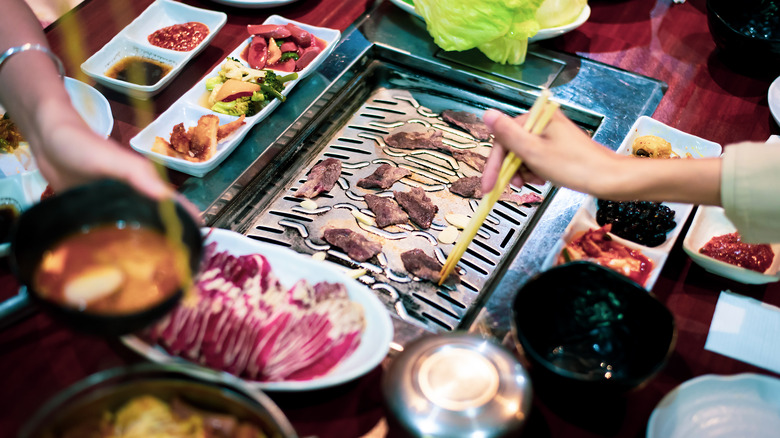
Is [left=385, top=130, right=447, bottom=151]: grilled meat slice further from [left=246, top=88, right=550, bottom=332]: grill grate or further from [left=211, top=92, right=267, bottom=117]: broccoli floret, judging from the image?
[left=211, top=92, right=267, bottom=117]: broccoli floret

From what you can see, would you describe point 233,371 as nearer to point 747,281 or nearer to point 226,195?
point 226,195

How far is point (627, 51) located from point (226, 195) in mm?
2431

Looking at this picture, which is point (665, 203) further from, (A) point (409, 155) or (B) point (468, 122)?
(A) point (409, 155)

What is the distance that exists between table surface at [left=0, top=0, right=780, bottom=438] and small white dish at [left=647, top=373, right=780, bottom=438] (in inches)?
3.7

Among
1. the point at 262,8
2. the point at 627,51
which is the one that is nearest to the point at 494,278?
the point at 627,51

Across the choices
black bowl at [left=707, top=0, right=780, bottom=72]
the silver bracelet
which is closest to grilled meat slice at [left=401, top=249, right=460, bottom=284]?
the silver bracelet

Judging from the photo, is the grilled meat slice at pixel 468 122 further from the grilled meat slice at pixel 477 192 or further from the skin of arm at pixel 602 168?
the skin of arm at pixel 602 168

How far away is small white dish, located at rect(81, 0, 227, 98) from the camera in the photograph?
9.03 ft

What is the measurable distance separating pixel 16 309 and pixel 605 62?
120 inches

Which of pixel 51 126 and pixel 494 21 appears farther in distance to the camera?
pixel 494 21

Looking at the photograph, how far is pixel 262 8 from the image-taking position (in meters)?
3.38

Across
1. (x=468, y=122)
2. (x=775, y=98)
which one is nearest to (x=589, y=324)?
(x=468, y=122)

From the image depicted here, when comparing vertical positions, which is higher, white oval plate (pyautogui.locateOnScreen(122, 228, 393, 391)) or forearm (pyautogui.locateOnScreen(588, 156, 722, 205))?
forearm (pyautogui.locateOnScreen(588, 156, 722, 205))

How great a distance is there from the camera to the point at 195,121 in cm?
269
